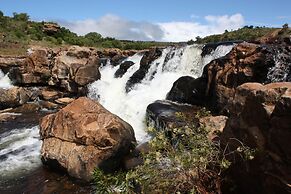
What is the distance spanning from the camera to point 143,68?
21.7 metres

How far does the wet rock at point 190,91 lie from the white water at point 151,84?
149 cm

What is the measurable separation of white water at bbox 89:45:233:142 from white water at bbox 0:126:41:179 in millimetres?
4250

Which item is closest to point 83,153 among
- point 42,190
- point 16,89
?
point 42,190

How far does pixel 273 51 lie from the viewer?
13242mm

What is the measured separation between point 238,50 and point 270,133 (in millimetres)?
9145

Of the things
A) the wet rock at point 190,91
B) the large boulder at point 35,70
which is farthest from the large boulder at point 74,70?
the wet rock at point 190,91

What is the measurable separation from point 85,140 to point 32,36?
3489cm

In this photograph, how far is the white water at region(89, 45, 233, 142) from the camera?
17703mm

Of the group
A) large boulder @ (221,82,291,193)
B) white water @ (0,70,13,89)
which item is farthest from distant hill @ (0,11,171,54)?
large boulder @ (221,82,291,193)

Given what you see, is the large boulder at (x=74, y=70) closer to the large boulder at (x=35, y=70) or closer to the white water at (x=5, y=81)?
the large boulder at (x=35, y=70)

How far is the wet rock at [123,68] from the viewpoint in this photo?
935 inches

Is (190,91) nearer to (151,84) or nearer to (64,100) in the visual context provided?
(151,84)

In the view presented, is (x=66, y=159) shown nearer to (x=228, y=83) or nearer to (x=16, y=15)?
(x=228, y=83)

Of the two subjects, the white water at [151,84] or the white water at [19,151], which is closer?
the white water at [19,151]
